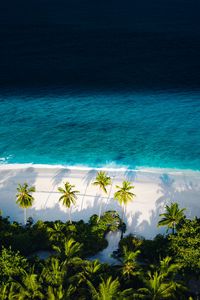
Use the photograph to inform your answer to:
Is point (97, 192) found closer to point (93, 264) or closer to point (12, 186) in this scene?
point (12, 186)

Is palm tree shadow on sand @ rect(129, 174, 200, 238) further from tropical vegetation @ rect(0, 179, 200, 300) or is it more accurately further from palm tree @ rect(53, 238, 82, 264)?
palm tree @ rect(53, 238, 82, 264)

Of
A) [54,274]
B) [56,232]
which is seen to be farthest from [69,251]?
[56,232]

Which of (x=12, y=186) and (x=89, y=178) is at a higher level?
(x=89, y=178)

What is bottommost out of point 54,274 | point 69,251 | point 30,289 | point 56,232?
point 30,289

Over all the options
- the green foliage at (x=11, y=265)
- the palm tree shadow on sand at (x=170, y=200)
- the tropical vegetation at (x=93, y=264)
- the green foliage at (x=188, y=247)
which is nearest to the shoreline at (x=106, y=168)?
the palm tree shadow on sand at (x=170, y=200)

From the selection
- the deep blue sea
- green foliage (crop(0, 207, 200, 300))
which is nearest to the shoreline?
the deep blue sea

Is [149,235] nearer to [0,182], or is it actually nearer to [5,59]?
[0,182]

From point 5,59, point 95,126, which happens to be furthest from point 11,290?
point 5,59
